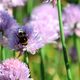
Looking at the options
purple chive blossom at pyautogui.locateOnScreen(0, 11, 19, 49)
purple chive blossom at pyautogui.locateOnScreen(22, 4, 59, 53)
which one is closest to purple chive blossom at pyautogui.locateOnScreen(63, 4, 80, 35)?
purple chive blossom at pyautogui.locateOnScreen(22, 4, 59, 53)

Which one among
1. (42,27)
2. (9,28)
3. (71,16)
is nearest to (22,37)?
(9,28)

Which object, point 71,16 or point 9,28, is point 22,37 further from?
point 71,16

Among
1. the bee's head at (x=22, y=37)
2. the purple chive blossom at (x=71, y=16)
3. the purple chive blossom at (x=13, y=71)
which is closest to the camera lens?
the purple chive blossom at (x=13, y=71)

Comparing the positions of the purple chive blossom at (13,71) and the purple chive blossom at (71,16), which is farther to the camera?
the purple chive blossom at (71,16)

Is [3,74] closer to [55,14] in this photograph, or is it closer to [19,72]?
[19,72]

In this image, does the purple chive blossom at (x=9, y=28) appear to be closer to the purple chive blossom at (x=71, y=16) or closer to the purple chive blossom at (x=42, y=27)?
the purple chive blossom at (x=42, y=27)

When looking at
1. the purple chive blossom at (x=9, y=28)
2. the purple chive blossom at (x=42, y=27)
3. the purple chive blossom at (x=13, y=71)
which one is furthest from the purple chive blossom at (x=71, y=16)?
the purple chive blossom at (x=13, y=71)

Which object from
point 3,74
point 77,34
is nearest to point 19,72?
point 3,74
